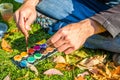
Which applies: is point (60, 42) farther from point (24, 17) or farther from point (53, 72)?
point (53, 72)

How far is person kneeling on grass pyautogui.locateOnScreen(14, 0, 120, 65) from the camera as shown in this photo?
213 centimetres

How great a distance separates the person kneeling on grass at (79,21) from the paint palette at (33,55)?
1.05ft

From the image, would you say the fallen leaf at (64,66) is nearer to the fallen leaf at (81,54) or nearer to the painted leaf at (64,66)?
the painted leaf at (64,66)

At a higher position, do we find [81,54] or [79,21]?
[79,21]

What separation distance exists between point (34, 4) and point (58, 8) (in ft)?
1.18

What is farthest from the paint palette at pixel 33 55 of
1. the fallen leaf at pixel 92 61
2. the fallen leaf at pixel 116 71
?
the fallen leaf at pixel 116 71

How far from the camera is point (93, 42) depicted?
119 inches

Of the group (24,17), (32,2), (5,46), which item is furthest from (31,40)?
(24,17)

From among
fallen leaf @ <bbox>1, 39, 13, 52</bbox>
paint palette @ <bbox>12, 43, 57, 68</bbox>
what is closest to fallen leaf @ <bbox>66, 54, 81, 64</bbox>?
paint palette @ <bbox>12, 43, 57, 68</bbox>

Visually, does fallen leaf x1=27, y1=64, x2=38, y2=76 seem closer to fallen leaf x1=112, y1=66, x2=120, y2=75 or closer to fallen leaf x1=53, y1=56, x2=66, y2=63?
fallen leaf x1=53, y1=56, x2=66, y2=63

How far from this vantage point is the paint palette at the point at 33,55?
2.90m

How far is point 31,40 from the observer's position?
10.8 feet

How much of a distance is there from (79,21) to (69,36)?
2.68 ft

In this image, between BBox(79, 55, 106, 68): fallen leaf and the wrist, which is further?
BBox(79, 55, 106, 68): fallen leaf
